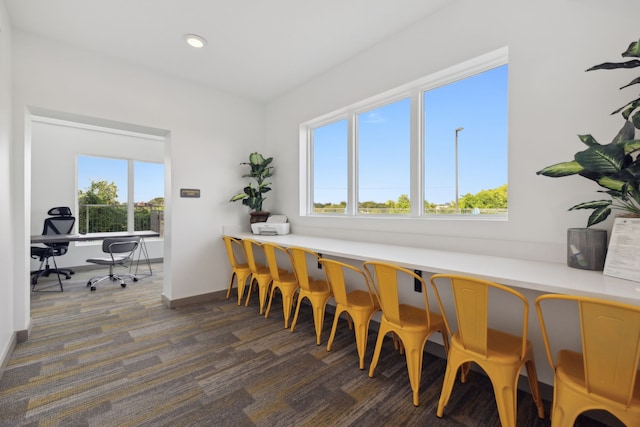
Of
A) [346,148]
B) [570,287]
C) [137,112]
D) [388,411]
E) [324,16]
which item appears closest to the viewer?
[570,287]

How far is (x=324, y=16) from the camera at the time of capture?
2506mm

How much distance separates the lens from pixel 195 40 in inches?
112

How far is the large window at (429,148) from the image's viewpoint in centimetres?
231

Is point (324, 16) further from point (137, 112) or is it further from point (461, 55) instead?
point (137, 112)

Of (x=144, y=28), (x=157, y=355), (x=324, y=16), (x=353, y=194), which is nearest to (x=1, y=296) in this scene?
(x=157, y=355)

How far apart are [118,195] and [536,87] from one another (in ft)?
24.4

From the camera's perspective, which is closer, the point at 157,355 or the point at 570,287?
the point at 570,287

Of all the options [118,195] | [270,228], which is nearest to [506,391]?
[270,228]

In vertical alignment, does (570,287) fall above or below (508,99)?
below

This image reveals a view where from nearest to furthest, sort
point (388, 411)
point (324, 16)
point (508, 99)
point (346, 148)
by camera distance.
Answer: point (388, 411)
point (508, 99)
point (324, 16)
point (346, 148)

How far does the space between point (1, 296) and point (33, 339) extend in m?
0.81

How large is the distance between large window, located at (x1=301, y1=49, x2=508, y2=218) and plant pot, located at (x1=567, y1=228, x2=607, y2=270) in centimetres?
63

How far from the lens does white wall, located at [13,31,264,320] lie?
2695 millimetres

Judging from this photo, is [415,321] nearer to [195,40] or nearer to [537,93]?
[537,93]
